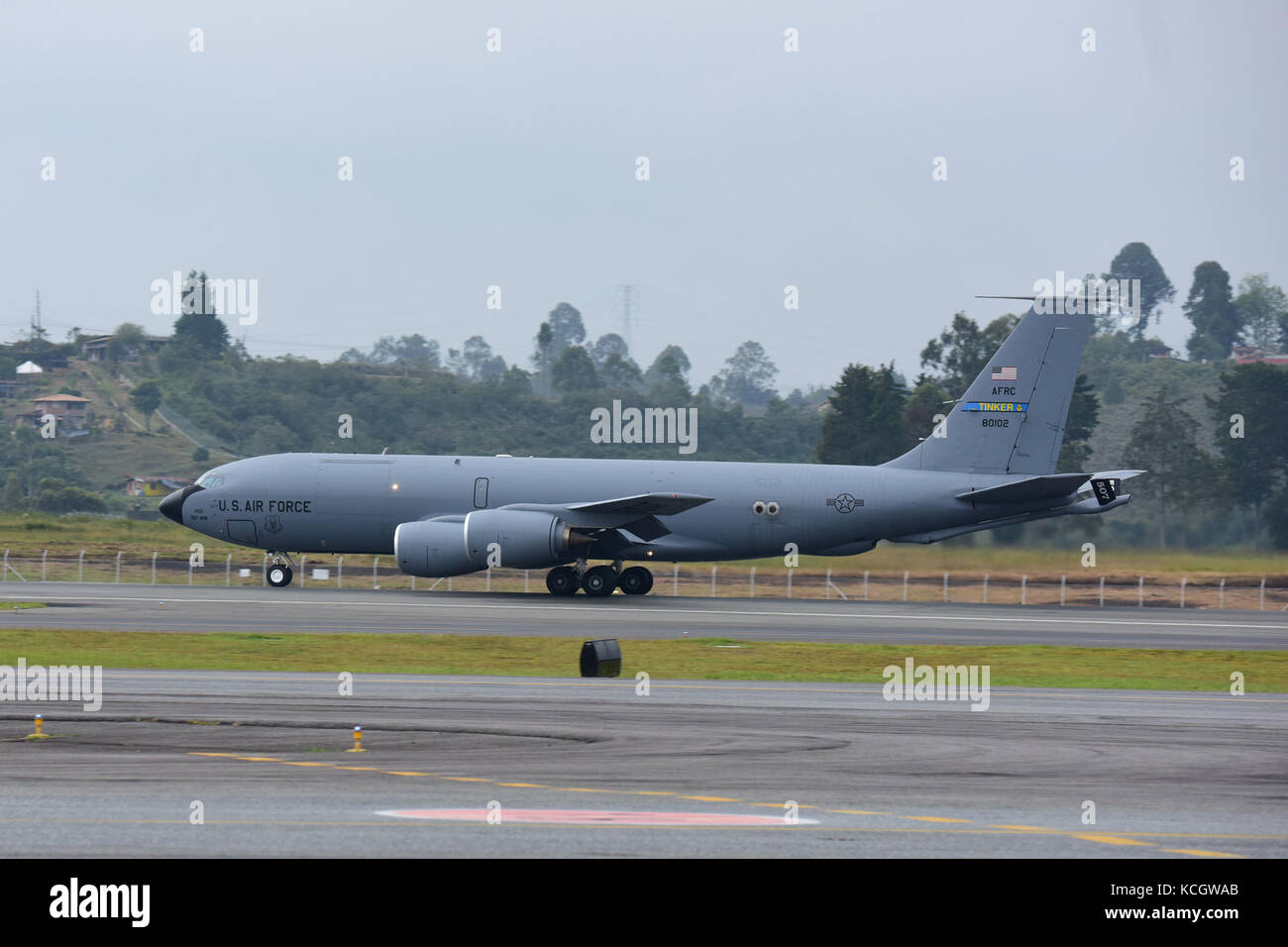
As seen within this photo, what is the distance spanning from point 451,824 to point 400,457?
36.2 m

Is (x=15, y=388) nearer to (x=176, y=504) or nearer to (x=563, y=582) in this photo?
(x=176, y=504)

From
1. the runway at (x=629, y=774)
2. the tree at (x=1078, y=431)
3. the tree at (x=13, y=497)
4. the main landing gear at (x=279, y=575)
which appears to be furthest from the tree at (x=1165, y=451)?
the tree at (x=13, y=497)

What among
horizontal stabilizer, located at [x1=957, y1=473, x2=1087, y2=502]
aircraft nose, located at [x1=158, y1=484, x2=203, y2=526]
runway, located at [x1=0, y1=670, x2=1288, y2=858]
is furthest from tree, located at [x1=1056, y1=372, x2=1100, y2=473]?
runway, located at [x1=0, y1=670, x2=1288, y2=858]

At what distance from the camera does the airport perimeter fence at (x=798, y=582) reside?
53.8 metres

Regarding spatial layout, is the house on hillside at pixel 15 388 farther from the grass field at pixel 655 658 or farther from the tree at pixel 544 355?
the grass field at pixel 655 658

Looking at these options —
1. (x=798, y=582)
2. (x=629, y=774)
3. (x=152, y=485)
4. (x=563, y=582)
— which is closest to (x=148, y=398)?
(x=152, y=485)

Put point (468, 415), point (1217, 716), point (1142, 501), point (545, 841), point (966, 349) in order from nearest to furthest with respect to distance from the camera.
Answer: point (545, 841), point (1217, 716), point (1142, 501), point (966, 349), point (468, 415)

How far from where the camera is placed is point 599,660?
27609 millimetres

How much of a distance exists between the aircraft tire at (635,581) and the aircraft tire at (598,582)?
0.55 m

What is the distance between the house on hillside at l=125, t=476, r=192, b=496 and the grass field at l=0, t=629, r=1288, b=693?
77.3m

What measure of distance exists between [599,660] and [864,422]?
58.6m
